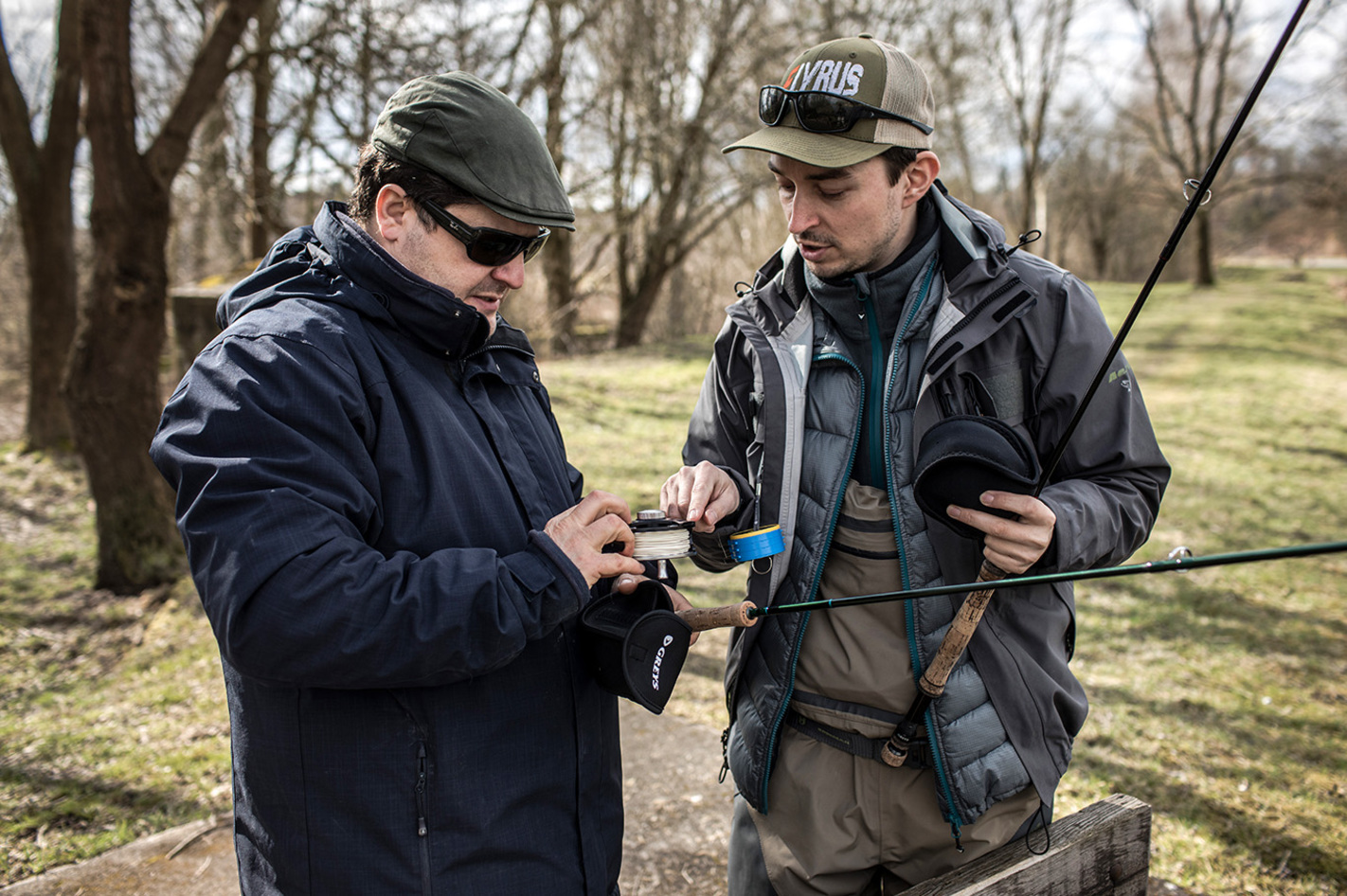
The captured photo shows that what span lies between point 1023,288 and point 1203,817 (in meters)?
2.99

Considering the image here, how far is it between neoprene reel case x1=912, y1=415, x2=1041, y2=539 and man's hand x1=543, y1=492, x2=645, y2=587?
0.60 m

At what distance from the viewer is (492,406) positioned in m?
1.92

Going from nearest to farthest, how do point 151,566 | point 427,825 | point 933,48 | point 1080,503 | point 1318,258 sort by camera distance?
point 427,825 → point 1080,503 → point 151,566 → point 933,48 → point 1318,258

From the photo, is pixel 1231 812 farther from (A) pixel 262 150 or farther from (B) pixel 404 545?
(A) pixel 262 150

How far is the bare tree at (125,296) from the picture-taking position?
246 inches

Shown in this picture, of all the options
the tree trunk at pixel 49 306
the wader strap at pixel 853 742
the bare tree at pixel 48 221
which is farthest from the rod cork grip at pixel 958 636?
the tree trunk at pixel 49 306

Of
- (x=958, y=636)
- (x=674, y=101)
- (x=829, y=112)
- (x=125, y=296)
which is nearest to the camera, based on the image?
(x=958, y=636)

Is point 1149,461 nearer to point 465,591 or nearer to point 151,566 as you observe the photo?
point 465,591

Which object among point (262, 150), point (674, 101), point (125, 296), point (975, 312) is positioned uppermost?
point (674, 101)

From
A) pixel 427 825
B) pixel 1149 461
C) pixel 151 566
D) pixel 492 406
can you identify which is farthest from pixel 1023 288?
pixel 151 566

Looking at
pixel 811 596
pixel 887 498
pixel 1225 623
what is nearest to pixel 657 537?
pixel 811 596

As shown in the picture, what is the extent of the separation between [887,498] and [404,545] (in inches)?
42.2

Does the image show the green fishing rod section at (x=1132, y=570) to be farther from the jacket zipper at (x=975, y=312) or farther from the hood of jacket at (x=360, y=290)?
the hood of jacket at (x=360, y=290)

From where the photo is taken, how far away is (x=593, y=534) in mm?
1677
